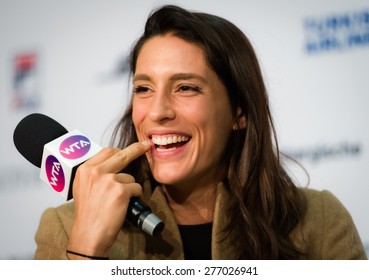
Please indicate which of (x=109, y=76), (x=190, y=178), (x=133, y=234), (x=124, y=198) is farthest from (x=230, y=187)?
(x=109, y=76)

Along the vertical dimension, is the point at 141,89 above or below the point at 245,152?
above

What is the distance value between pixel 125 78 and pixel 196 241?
78 centimetres

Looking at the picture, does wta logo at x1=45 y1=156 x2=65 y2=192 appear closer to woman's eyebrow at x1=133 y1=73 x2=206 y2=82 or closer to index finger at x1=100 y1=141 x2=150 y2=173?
index finger at x1=100 y1=141 x2=150 y2=173

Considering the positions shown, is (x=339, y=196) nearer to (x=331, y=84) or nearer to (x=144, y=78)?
(x=331, y=84)

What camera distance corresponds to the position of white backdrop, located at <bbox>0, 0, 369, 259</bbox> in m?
1.84

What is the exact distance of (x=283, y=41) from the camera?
1896mm

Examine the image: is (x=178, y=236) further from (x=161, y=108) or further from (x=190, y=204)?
(x=161, y=108)

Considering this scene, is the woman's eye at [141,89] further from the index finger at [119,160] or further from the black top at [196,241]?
the black top at [196,241]

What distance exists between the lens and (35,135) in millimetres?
1257

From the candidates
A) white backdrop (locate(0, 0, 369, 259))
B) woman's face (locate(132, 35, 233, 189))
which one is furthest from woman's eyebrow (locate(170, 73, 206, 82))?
white backdrop (locate(0, 0, 369, 259))

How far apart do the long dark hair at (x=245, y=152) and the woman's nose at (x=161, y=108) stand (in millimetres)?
177

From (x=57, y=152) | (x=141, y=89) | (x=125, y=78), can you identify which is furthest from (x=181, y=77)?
(x=125, y=78)

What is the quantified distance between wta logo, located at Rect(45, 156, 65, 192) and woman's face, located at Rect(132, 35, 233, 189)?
28 cm

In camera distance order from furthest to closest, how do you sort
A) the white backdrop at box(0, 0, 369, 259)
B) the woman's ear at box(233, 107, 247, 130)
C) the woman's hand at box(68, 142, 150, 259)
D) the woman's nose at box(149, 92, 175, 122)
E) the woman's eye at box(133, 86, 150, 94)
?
the white backdrop at box(0, 0, 369, 259), the woman's ear at box(233, 107, 247, 130), the woman's eye at box(133, 86, 150, 94), the woman's nose at box(149, 92, 175, 122), the woman's hand at box(68, 142, 150, 259)
